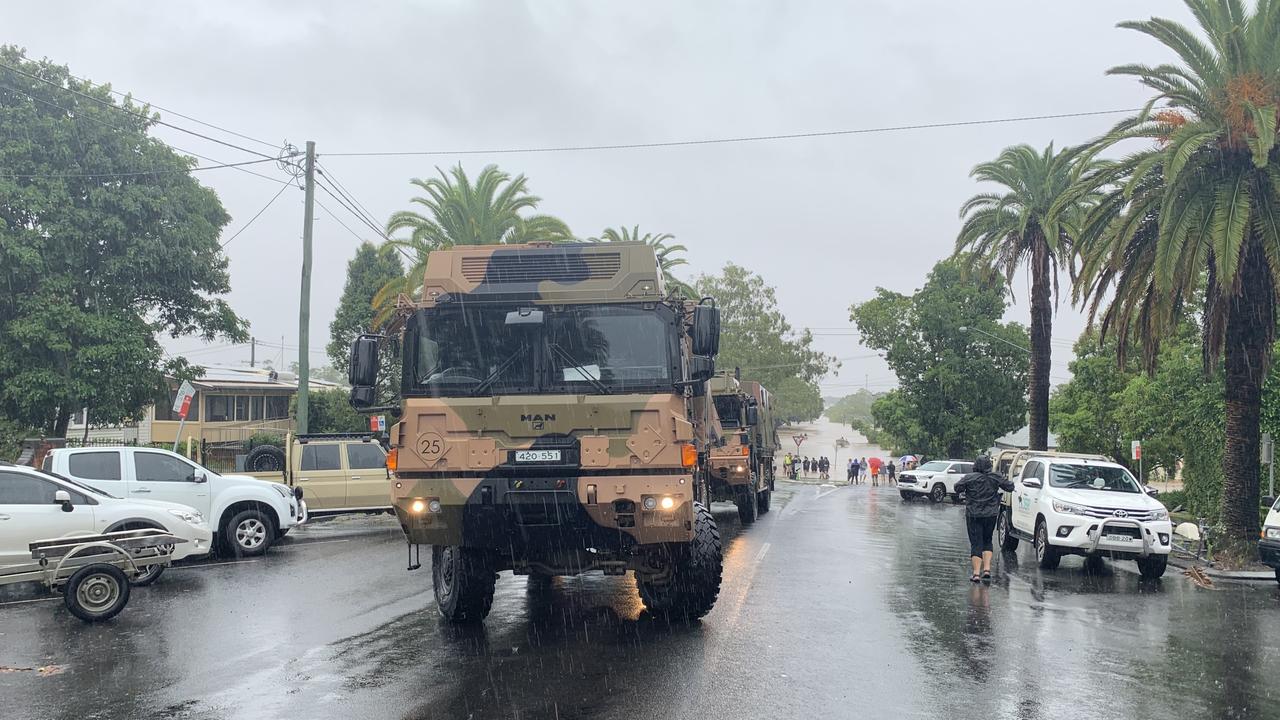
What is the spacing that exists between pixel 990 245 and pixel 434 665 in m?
31.6

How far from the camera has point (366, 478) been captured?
19219mm

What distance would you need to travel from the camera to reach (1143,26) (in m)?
17.2

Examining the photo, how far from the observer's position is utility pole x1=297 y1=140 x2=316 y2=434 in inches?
936

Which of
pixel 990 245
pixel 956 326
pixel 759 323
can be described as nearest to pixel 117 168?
pixel 990 245

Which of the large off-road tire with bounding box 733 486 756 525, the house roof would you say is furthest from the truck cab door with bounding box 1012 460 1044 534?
the house roof

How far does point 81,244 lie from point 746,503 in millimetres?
19737

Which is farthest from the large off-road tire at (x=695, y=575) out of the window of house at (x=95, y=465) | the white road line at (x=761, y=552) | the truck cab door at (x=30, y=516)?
the window of house at (x=95, y=465)

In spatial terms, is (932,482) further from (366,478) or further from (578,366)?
(578,366)

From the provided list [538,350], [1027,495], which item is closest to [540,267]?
[538,350]

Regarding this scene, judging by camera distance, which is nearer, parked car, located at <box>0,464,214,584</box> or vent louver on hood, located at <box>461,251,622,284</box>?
vent louver on hood, located at <box>461,251,622,284</box>

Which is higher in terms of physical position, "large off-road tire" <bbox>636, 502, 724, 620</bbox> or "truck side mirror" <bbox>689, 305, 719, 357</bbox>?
"truck side mirror" <bbox>689, 305, 719, 357</bbox>

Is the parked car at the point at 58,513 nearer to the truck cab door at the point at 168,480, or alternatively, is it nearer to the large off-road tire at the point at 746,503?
the truck cab door at the point at 168,480

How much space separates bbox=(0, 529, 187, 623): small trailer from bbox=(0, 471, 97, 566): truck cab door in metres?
0.62

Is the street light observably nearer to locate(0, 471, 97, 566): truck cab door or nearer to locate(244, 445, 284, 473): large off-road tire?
locate(244, 445, 284, 473): large off-road tire
